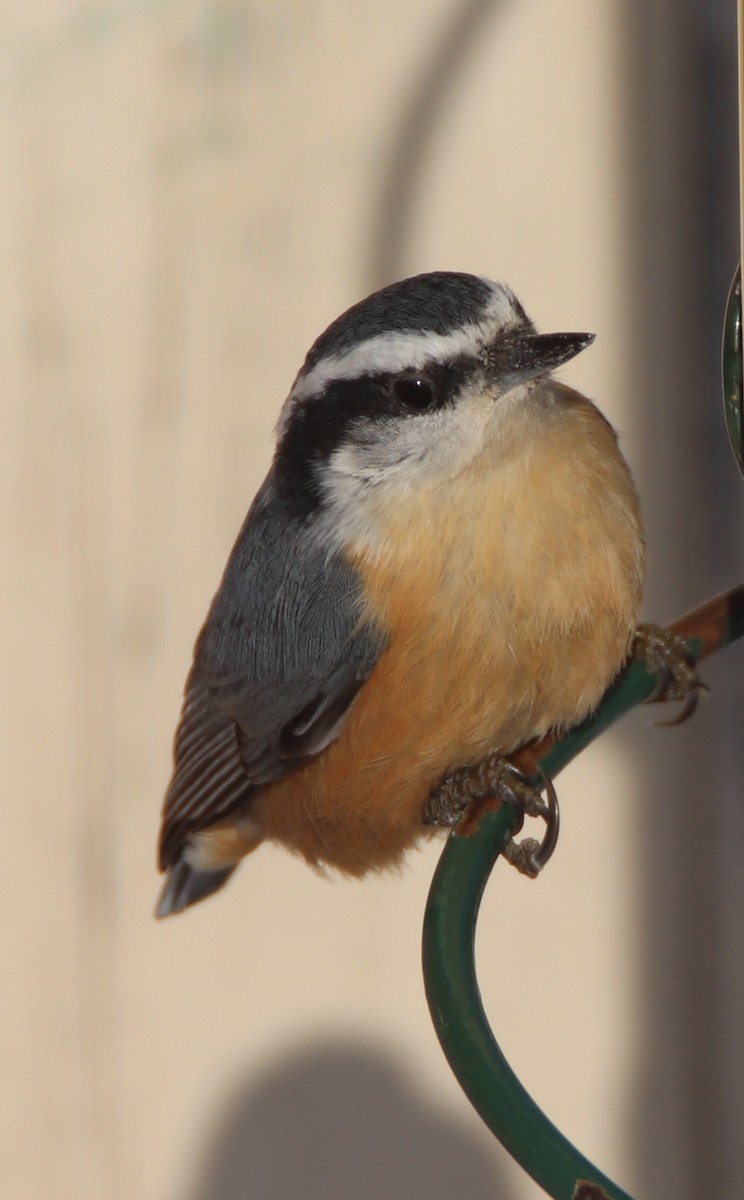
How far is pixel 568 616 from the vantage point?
3.81 ft

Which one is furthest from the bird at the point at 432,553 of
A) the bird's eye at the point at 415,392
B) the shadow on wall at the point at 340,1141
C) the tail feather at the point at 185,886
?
the shadow on wall at the point at 340,1141

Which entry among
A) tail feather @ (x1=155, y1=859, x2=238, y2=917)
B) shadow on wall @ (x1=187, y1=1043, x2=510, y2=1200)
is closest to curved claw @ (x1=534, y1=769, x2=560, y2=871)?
tail feather @ (x1=155, y1=859, x2=238, y2=917)

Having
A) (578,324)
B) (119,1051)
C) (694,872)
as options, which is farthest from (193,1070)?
(578,324)

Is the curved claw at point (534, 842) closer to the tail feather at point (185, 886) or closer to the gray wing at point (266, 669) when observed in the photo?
the gray wing at point (266, 669)

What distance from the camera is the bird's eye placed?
1.16m

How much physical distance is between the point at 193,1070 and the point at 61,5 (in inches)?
55.0

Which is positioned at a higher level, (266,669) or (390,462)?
(390,462)

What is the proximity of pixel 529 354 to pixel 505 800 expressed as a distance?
372mm

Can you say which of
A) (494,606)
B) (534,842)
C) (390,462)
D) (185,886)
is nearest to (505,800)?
(534,842)

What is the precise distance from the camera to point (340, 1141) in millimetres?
1909

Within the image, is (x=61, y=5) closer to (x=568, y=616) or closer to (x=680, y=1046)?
(x=568, y=616)

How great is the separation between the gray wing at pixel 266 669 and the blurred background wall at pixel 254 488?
34 centimetres

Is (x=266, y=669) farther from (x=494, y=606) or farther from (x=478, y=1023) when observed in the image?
(x=478, y=1023)

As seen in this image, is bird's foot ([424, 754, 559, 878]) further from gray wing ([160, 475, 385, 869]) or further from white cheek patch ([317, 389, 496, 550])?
white cheek patch ([317, 389, 496, 550])
